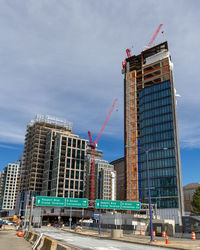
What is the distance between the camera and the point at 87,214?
135 meters

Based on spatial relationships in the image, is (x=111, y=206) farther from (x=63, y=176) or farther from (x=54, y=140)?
(x=54, y=140)

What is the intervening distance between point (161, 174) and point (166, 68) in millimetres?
53268

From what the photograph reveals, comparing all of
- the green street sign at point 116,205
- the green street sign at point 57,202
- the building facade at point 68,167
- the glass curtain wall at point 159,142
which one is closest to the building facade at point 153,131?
the glass curtain wall at point 159,142

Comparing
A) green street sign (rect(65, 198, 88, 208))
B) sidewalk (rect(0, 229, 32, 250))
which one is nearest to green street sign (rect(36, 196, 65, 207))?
green street sign (rect(65, 198, 88, 208))

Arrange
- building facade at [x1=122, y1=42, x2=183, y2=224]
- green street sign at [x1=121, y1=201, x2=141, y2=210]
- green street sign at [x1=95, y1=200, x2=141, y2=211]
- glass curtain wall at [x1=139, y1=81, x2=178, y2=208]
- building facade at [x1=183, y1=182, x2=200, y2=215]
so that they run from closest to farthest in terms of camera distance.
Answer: green street sign at [x1=95, y1=200, x2=141, y2=211] → green street sign at [x1=121, y1=201, x2=141, y2=210] → building facade at [x1=122, y1=42, x2=183, y2=224] → glass curtain wall at [x1=139, y1=81, x2=178, y2=208] → building facade at [x1=183, y1=182, x2=200, y2=215]

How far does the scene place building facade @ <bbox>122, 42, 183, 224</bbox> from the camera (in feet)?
353

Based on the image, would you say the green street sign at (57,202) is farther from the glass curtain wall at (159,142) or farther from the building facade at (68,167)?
the building facade at (68,167)

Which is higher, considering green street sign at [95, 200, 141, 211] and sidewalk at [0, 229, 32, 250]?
green street sign at [95, 200, 141, 211]

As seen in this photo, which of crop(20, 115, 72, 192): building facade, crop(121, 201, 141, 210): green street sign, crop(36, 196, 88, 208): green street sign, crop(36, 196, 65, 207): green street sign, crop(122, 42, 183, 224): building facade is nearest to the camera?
crop(36, 196, 65, 207): green street sign

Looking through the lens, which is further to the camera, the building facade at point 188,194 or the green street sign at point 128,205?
the building facade at point 188,194

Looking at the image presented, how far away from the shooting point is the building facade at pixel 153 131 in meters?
108

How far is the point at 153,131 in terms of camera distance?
120 meters

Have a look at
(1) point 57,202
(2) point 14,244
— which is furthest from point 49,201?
(2) point 14,244

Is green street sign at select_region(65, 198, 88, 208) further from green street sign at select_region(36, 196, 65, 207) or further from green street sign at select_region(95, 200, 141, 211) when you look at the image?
green street sign at select_region(95, 200, 141, 211)
